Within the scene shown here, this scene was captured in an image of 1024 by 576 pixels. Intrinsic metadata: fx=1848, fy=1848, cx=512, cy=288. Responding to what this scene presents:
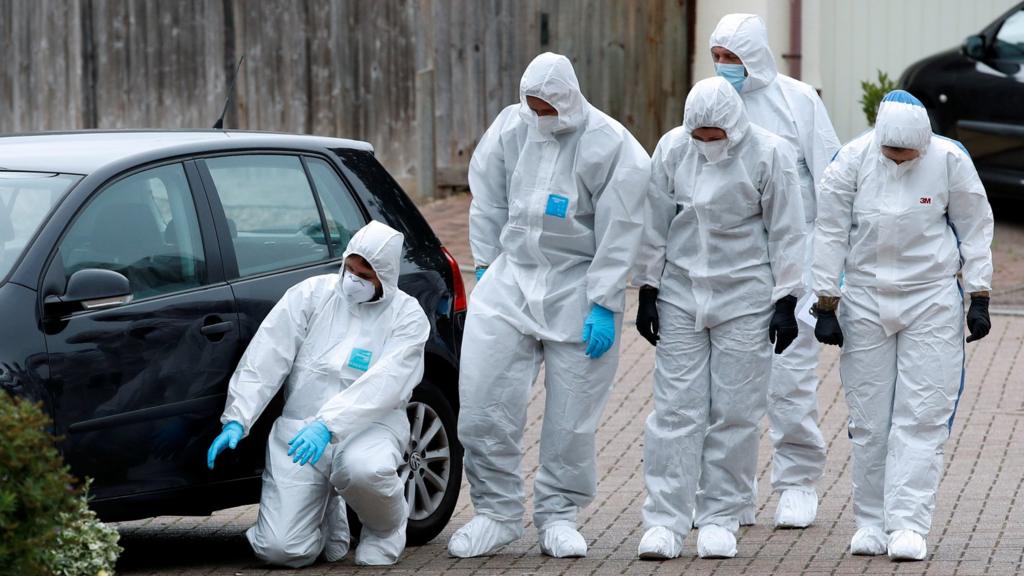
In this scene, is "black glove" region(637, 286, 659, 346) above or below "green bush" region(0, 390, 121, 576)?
below

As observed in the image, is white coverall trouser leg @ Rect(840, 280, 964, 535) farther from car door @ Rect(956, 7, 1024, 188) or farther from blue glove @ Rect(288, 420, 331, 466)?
car door @ Rect(956, 7, 1024, 188)

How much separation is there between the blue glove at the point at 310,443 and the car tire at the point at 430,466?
667 mm

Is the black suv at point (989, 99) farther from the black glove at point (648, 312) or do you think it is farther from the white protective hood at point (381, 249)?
the white protective hood at point (381, 249)

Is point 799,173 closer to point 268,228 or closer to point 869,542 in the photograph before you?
point 869,542

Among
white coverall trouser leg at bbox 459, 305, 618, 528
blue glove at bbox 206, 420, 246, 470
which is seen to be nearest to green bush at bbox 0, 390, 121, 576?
blue glove at bbox 206, 420, 246, 470

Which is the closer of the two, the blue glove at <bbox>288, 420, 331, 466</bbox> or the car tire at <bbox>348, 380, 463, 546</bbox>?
the blue glove at <bbox>288, 420, 331, 466</bbox>

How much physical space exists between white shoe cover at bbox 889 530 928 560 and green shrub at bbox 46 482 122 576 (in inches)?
113

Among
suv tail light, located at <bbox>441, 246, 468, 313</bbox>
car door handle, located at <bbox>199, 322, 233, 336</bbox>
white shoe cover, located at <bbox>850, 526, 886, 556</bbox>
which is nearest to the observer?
car door handle, located at <bbox>199, 322, 233, 336</bbox>

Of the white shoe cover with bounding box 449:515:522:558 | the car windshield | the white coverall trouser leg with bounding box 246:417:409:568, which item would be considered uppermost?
the car windshield

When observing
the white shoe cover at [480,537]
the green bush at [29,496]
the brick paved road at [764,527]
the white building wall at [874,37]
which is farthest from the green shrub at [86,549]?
the white building wall at [874,37]

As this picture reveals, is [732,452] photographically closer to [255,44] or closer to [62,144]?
[62,144]

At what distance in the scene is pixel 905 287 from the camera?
22.2ft

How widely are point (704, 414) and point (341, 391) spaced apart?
137 cm

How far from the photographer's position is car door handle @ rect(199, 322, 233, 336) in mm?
6547
